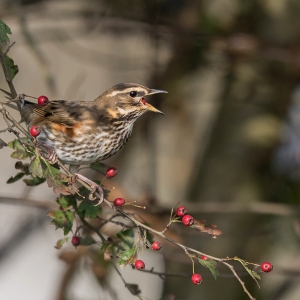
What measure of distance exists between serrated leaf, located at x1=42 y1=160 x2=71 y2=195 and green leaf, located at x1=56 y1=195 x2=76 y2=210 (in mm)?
291

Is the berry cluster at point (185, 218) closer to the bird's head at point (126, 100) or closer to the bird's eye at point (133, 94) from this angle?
the bird's head at point (126, 100)

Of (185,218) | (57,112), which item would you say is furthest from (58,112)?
(185,218)

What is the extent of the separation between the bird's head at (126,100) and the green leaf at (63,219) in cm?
105

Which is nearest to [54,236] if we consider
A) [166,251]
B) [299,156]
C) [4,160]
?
[4,160]

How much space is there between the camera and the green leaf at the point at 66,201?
9.66ft

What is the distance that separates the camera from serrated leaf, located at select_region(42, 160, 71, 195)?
8.60 ft

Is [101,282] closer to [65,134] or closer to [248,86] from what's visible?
[65,134]

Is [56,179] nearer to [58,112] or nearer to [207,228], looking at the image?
[207,228]

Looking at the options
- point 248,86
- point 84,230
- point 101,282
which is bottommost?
point 101,282

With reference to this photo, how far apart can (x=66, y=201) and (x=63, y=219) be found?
0.10 metres

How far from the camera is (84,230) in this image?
10.8 ft

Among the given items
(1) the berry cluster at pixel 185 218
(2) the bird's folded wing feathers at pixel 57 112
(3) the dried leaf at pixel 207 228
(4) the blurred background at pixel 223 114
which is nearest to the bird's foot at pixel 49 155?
(2) the bird's folded wing feathers at pixel 57 112

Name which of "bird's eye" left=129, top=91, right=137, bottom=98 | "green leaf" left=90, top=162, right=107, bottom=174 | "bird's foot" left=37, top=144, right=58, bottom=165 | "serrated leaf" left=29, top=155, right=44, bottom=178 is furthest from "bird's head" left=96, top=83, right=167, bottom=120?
"serrated leaf" left=29, top=155, right=44, bottom=178

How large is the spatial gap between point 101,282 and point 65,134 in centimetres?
111
